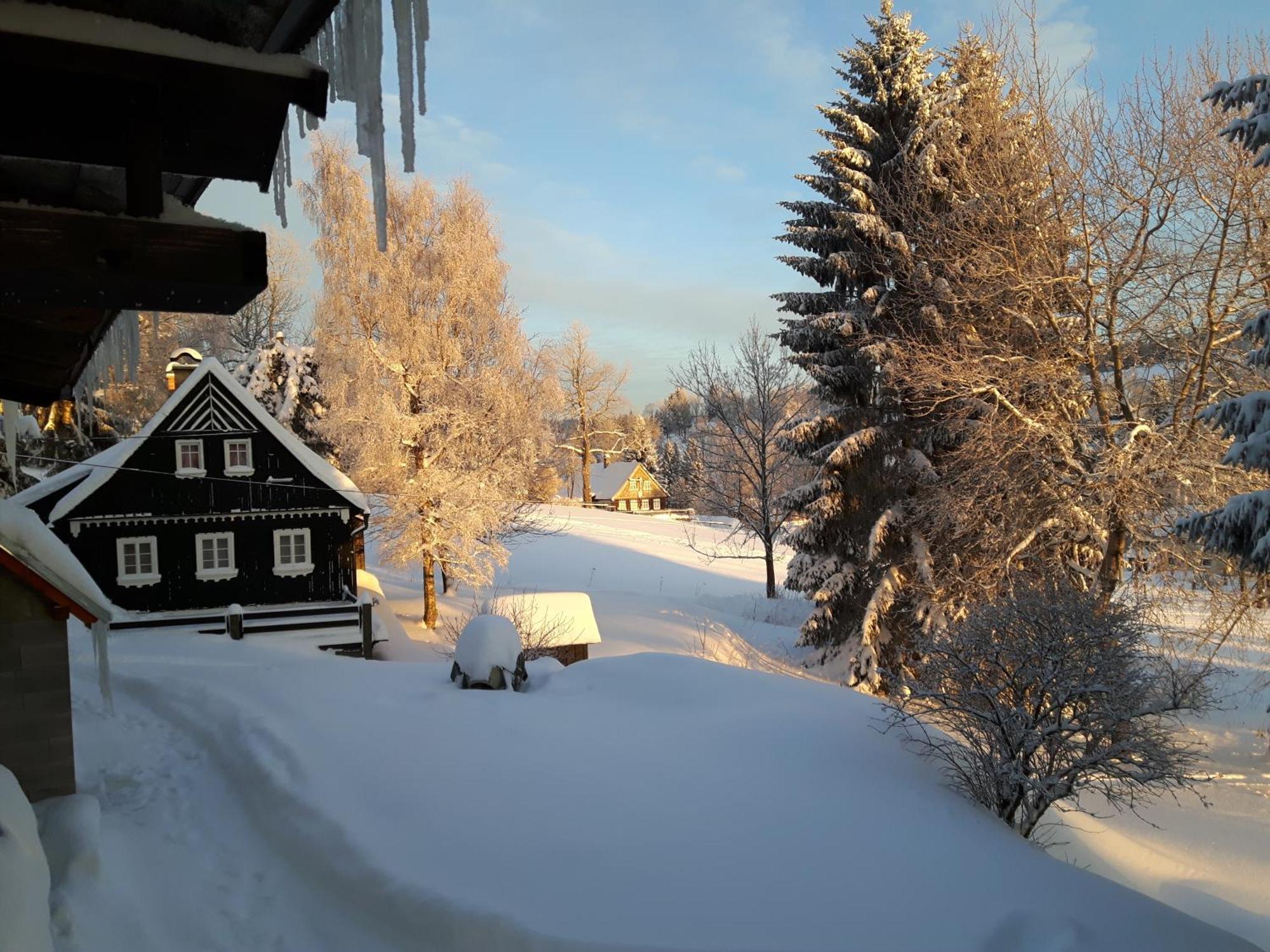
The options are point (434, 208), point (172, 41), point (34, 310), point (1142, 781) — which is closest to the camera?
point (172, 41)

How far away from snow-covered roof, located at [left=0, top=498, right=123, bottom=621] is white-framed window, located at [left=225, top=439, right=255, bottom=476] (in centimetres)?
805

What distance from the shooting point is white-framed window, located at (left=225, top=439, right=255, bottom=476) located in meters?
15.7

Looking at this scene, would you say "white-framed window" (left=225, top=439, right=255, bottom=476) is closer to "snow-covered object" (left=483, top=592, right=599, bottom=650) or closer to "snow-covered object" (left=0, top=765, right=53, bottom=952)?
"snow-covered object" (left=483, top=592, right=599, bottom=650)

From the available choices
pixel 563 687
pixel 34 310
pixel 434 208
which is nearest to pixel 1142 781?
pixel 563 687

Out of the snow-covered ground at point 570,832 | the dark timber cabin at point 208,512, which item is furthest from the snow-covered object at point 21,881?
the dark timber cabin at point 208,512

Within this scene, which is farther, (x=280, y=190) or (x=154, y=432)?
(x=154, y=432)

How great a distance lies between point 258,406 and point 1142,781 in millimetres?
15950

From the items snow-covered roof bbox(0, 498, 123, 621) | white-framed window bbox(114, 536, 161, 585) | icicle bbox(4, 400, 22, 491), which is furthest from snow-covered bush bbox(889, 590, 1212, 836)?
white-framed window bbox(114, 536, 161, 585)

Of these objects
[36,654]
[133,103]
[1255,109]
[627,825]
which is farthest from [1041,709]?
[36,654]

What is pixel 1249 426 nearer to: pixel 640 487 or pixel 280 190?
pixel 280 190

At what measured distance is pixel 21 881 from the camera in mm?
4121

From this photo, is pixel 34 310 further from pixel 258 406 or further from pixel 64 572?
pixel 258 406

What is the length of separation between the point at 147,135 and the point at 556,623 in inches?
606

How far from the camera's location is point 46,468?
69.4 feet
